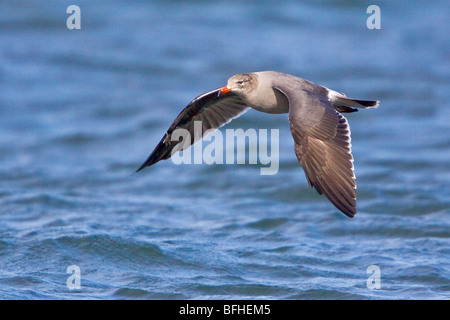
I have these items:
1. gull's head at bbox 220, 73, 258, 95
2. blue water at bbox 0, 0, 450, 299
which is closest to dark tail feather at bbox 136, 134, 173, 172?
gull's head at bbox 220, 73, 258, 95

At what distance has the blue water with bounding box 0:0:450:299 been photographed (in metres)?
8.20

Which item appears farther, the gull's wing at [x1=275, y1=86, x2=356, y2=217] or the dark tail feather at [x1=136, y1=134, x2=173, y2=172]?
the dark tail feather at [x1=136, y1=134, x2=173, y2=172]

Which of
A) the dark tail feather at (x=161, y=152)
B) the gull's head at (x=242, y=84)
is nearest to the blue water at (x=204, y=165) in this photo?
the dark tail feather at (x=161, y=152)

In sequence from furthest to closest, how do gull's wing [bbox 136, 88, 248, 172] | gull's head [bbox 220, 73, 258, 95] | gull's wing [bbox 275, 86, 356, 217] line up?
gull's wing [bbox 136, 88, 248, 172], gull's head [bbox 220, 73, 258, 95], gull's wing [bbox 275, 86, 356, 217]

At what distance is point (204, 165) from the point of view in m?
12.3

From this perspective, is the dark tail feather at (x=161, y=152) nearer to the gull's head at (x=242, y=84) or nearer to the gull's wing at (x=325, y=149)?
the gull's head at (x=242, y=84)

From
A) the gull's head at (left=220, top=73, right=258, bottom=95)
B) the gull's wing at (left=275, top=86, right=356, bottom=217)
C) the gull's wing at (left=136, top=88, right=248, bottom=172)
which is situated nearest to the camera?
the gull's wing at (left=275, top=86, right=356, bottom=217)

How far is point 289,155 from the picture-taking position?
1245cm

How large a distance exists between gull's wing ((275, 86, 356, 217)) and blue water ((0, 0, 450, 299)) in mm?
1521

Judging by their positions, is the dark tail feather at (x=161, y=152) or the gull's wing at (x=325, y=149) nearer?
the gull's wing at (x=325, y=149)

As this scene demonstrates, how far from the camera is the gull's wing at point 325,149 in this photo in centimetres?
647

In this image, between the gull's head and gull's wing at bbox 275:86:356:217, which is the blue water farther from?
the gull's head

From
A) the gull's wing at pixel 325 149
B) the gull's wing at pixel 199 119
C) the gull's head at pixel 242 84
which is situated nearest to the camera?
the gull's wing at pixel 325 149
